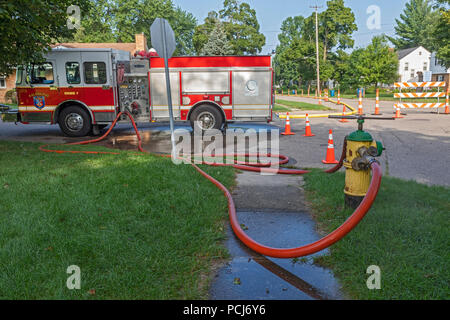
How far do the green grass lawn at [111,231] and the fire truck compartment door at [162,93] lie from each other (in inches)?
236

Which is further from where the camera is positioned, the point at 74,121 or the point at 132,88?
the point at 132,88

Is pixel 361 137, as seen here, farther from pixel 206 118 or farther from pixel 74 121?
pixel 74 121

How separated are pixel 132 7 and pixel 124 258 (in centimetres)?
6408

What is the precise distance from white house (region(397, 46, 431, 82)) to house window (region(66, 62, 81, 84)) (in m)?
68.8

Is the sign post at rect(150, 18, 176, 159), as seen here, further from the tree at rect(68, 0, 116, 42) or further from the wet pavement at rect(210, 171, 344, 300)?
the tree at rect(68, 0, 116, 42)

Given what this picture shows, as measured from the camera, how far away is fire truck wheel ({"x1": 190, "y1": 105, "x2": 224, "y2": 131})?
12406mm

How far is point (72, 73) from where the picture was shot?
12.1 metres

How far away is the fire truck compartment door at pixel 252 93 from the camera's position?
12.3 m

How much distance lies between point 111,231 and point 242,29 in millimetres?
65470

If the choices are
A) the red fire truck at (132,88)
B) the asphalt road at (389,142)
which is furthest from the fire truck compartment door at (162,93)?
the asphalt road at (389,142)

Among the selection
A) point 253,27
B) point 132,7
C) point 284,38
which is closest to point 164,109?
point 132,7

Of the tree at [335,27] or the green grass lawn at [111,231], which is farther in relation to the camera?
the tree at [335,27]

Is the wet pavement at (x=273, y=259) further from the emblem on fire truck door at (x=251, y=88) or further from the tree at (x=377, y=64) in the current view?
the tree at (x=377, y=64)

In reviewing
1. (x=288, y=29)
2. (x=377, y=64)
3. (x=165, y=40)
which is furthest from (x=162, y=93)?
(x=288, y=29)
